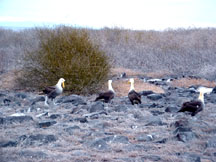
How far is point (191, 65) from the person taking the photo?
24.1 meters

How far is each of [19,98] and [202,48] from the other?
61.2ft

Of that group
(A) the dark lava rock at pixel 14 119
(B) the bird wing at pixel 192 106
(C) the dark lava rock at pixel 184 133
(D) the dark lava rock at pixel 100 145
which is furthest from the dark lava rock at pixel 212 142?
(A) the dark lava rock at pixel 14 119

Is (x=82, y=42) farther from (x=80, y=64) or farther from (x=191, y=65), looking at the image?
(x=191, y=65)

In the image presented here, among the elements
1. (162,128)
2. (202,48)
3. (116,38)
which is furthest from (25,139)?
(116,38)

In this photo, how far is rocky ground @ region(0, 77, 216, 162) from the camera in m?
5.54

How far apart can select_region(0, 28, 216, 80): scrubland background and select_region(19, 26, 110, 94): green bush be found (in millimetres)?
5615

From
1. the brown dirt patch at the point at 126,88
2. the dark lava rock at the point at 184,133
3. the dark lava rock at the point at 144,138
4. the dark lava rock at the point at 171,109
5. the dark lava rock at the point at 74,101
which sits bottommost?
the brown dirt patch at the point at 126,88

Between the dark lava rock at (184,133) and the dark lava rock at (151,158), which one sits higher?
the dark lava rock at (151,158)

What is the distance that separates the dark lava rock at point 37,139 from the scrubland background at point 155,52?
1360 centimetres

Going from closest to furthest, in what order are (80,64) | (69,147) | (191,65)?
1. (69,147)
2. (80,64)
3. (191,65)

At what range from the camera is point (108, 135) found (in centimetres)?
691

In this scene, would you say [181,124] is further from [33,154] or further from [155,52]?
[155,52]

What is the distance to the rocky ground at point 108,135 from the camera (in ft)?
18.2

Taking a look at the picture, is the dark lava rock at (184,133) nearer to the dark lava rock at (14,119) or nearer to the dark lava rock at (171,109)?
the dark lava rock at (171,109)
